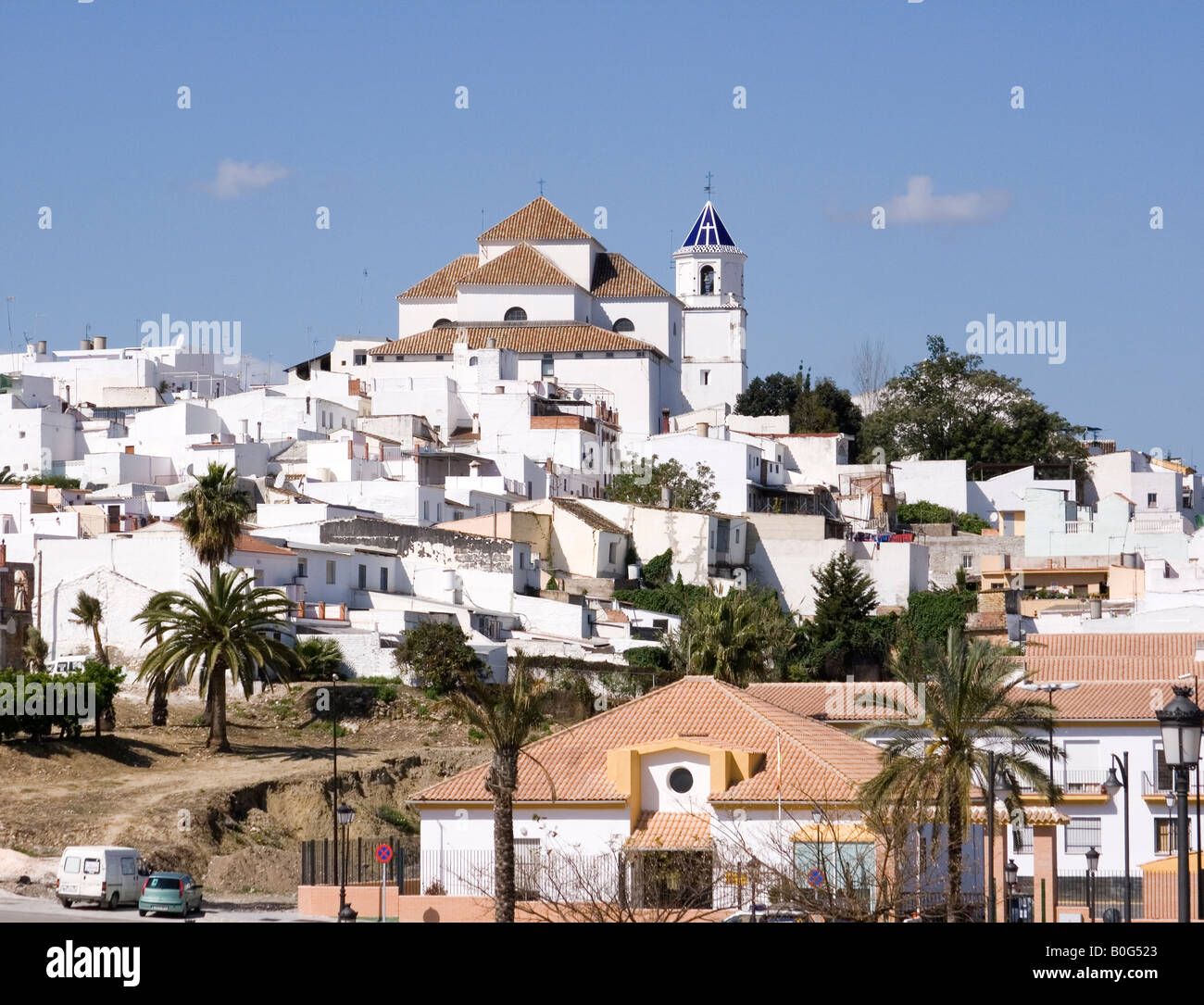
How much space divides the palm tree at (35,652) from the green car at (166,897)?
1980cm

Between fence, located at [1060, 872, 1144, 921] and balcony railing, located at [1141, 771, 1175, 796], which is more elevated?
balcony railing, located at [1141, 771, 1175, 796]

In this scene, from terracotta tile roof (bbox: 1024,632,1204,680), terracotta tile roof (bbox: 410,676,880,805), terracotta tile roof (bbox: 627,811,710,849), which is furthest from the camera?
terracotta tile roof (bbox: 1024,632,1204,680)

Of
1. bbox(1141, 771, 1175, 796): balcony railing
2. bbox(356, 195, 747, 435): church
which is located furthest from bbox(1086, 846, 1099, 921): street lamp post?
bbox(356, 195, 747, 435): church

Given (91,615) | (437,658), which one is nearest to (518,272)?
(437,658)

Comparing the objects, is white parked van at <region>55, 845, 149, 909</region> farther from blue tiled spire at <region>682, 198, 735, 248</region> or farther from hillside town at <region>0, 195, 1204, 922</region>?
blue tiled spire at <region>682, 198, 735, 248</region>

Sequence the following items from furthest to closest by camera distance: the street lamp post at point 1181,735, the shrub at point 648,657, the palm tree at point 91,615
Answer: the shrub at point 648,657 < the palm tree at point 91,615 < the street lamp post at point 1181,735

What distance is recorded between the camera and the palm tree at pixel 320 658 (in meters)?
45.0

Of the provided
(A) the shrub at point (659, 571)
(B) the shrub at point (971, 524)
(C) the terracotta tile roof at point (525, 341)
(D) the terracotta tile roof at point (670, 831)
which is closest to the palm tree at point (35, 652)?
(A) the shrub at point (659, 571)

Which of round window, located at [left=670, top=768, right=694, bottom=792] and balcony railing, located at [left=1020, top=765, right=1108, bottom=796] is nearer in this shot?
round window, located at [left=670, top=768, right=694, bottom=792]

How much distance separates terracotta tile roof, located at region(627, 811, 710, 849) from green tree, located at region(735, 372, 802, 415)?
61148mm

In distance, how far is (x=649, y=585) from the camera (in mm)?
61312

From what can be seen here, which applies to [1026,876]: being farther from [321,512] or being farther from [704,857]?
[321,512]

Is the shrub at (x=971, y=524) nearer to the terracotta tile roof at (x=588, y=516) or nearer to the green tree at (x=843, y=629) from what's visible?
the green tree at (x=843, y=629)

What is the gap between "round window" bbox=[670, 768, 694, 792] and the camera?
28516 mm
